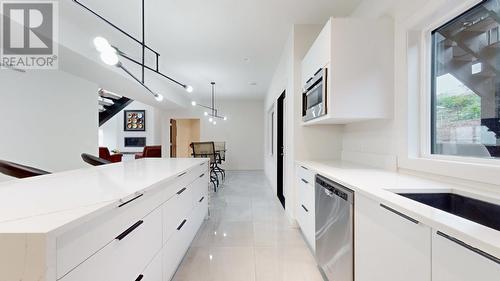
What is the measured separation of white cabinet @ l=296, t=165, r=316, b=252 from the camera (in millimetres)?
2145

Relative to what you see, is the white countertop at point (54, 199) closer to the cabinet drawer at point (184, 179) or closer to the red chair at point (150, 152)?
the cabinet drawer at point (184, 179)

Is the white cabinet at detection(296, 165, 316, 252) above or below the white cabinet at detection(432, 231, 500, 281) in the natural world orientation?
below

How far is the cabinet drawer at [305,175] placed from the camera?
2189 mm

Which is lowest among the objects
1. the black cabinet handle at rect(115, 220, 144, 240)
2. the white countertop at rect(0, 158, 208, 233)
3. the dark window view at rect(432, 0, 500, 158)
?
the black cabinet handle at rect(115, 220, 144, 240)

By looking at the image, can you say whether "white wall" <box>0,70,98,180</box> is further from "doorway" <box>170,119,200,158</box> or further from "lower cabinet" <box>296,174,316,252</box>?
"doorway" <box>170,119,200,158</box>

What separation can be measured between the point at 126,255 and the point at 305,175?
1.79 metres

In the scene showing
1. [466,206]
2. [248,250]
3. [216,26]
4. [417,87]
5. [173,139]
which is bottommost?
[248,250]

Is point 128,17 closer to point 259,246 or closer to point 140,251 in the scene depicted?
point 140,251

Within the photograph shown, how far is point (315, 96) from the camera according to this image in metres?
2.34

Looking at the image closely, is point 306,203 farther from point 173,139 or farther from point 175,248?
point 173,139

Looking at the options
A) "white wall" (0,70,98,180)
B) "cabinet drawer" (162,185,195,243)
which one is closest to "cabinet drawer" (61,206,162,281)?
"cabinet drawer" (162,185,195,243)

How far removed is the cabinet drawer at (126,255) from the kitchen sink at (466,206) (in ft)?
4.81

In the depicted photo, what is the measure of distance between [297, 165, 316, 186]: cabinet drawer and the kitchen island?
124cm

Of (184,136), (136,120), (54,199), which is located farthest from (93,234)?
(184,136)
